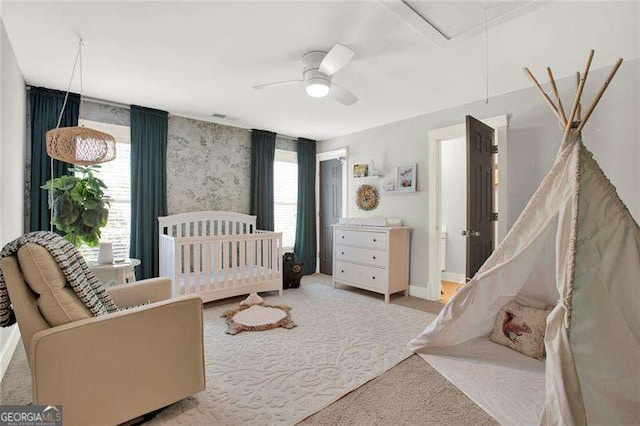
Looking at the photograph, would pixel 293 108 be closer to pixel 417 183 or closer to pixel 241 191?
pixel 241 191

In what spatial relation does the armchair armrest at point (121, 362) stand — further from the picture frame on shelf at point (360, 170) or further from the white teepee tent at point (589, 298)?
the picture frame on shelf at point (360, 170)

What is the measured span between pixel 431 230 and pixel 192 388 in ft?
10.3

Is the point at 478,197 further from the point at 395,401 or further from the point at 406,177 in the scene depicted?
the point at 395,401

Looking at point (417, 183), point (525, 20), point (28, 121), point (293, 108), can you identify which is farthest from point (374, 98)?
point (28, 121)

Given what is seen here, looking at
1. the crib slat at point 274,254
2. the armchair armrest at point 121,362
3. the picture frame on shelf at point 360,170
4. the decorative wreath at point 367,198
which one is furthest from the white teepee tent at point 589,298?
the crib slat at point 274,254

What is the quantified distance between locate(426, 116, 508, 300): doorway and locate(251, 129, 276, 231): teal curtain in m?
2.37

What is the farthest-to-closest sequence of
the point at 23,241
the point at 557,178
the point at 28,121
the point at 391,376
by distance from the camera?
the point at 28,121
the point at 391,376
the point at 557,178
the point at 23,241

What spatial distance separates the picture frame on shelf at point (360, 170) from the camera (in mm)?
4711

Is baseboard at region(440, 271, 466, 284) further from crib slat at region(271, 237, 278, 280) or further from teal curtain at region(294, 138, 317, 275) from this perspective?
crib slat at region(271, 237, 278, 280)

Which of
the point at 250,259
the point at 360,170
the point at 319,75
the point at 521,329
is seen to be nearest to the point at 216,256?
the point at 250,259

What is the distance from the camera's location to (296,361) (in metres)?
2.32

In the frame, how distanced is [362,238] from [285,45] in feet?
8.52

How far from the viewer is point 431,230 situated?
3920 millimetres

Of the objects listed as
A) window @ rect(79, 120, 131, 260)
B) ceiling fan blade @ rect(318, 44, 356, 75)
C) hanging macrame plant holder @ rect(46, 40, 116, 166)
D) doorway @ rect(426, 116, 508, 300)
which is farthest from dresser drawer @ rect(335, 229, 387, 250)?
hanging macrame plant holder @ rect(46, 40, 116, 166)
